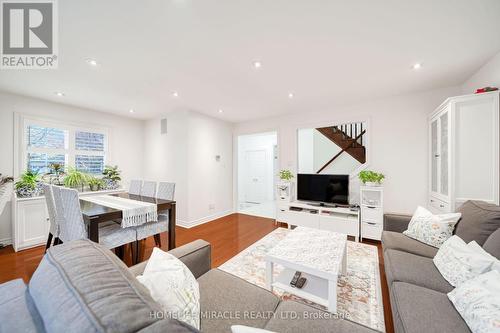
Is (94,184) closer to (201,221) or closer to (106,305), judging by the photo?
(201,221)

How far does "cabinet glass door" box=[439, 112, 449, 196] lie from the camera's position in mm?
2370

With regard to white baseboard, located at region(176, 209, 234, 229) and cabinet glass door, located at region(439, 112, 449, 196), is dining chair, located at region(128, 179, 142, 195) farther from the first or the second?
cabinet glass door, located at region(439, 112, 449, 196)

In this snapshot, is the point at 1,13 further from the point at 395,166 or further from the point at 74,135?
the point at 395,166

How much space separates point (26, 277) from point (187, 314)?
2.64 metres

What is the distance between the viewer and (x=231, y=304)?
3.56ft

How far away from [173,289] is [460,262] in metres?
1.85

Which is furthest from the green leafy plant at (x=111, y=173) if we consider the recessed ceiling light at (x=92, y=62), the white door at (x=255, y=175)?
the white door at (x=255, y=175)

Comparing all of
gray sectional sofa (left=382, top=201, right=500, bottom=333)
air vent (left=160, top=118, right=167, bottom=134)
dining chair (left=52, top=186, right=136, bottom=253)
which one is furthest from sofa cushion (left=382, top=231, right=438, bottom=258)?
air vent (left=160, top=118, right=167, bottom=134)

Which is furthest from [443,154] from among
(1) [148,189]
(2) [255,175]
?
(2) [255,175]

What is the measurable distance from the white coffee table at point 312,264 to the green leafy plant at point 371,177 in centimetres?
153

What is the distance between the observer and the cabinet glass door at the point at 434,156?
106 inches

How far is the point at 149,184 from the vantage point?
3250 mm

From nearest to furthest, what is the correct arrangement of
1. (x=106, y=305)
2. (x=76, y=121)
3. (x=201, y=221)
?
(x=106, y=305)
(x=76, y=121)
(x=201, y=221)

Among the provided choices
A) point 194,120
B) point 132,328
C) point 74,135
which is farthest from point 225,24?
point 74,135
